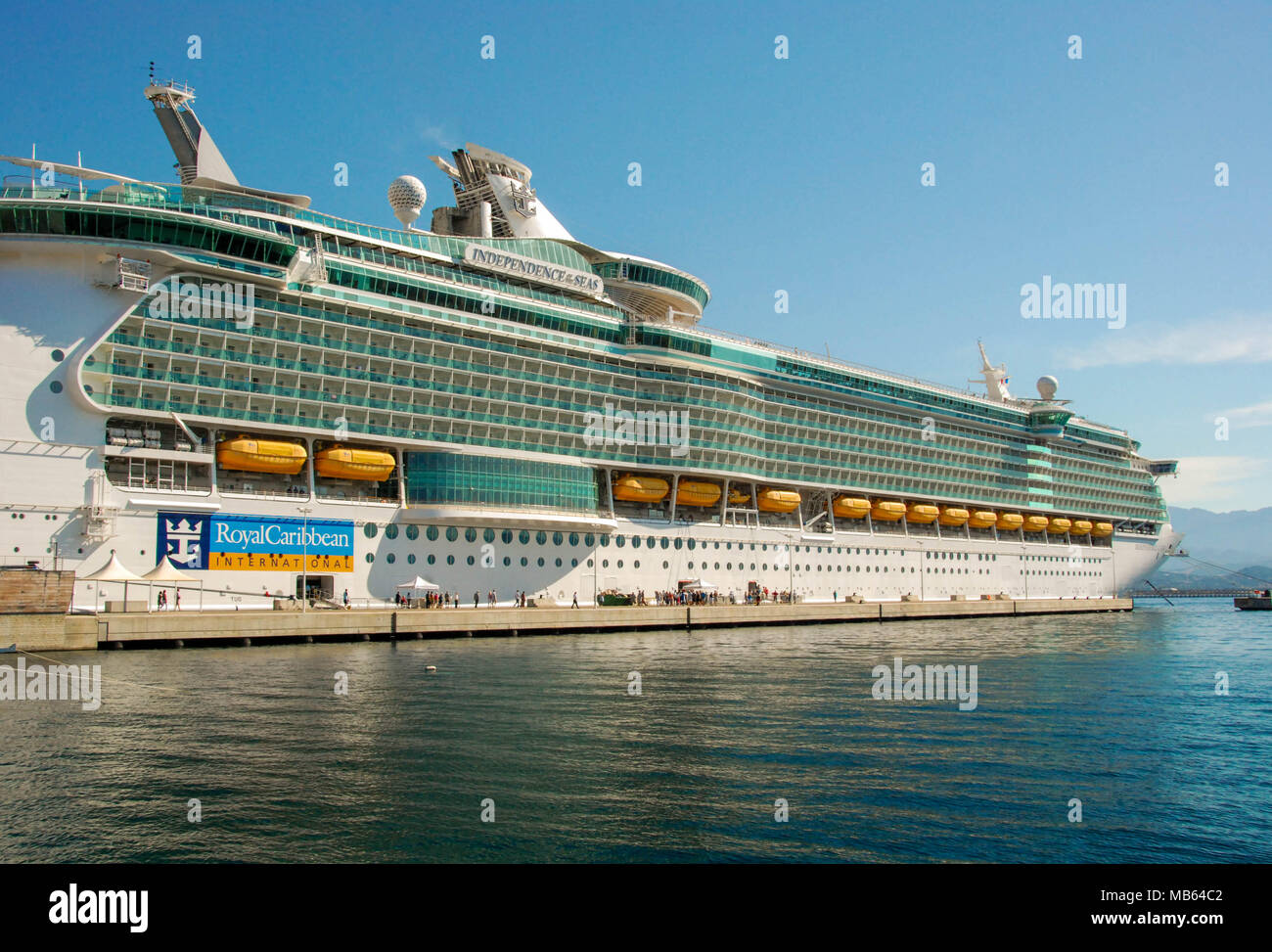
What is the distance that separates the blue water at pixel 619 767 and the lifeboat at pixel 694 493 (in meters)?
30.4

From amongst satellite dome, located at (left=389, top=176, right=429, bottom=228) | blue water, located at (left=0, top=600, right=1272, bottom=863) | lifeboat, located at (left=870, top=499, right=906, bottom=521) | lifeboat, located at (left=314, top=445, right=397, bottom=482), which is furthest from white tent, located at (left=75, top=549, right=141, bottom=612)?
lifeboat, located at (left=870, top=499, right=906, bottom=521)

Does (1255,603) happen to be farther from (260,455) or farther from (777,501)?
(260,455)

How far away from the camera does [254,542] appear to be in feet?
148

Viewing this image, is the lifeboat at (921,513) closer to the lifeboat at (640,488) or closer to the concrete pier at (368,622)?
the concrete pier at (368,622)

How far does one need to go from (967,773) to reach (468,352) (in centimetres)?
4242

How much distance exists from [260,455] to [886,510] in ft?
173

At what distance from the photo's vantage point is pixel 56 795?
16.1m

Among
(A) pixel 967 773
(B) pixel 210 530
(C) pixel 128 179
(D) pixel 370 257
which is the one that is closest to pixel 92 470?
(B) pixel 210 530

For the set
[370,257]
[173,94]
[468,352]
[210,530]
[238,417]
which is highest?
[173,94]

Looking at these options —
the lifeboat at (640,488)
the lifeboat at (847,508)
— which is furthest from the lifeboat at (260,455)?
the lifeboat at (847,508)

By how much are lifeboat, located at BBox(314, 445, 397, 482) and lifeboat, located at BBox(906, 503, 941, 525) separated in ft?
165

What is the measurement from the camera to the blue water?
14219mm
